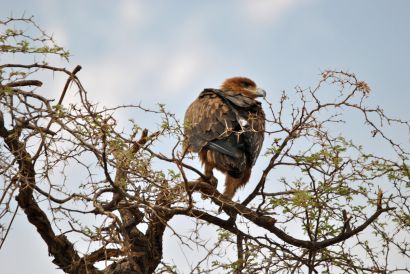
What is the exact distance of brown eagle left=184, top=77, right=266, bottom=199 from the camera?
19.5ft

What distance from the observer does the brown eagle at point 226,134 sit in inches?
233

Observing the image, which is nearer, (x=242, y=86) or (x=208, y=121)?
(x=208, y=121)

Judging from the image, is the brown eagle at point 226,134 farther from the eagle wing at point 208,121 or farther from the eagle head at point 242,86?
the eagle head at point 242,86

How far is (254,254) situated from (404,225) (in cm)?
133

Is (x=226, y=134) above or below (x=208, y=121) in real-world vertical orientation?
below

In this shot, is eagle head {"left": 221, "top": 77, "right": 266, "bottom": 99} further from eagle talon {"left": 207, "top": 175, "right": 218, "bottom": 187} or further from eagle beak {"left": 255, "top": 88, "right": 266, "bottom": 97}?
eagle talon {"left": 207, "top": 175, "right": 218, "bottom": 187}

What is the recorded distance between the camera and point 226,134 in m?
5.90

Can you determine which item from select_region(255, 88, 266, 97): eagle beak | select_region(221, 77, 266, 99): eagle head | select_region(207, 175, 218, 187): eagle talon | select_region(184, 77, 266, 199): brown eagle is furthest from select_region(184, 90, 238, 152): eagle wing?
select_region(221, 77, 266, 99): eagle head

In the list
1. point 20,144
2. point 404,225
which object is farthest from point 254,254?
point 20,144

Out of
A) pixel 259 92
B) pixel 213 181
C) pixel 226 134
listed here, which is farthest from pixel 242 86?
pixel 226 134

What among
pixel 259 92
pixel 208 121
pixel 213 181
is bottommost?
pixel 213 181

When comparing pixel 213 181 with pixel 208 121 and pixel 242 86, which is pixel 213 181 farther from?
pixel 242 86

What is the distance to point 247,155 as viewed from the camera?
610 centimetres

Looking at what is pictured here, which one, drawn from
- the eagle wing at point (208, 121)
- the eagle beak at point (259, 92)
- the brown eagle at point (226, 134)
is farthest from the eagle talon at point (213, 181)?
the eagle beak at point (259, 92)
